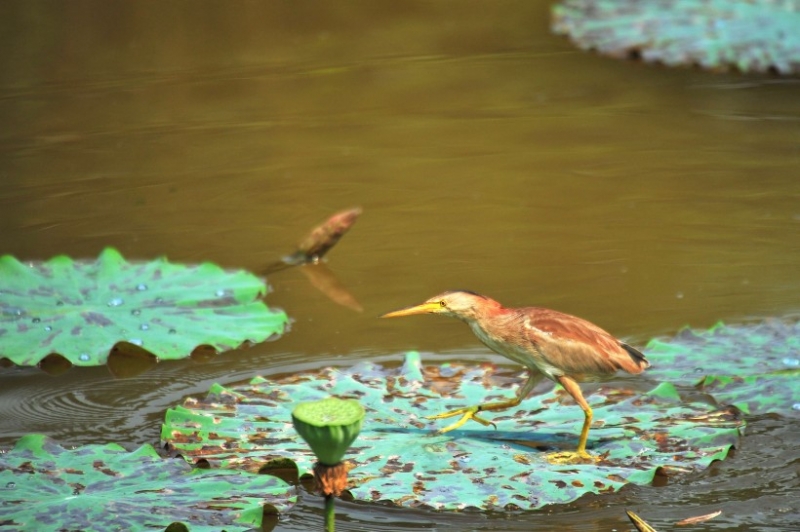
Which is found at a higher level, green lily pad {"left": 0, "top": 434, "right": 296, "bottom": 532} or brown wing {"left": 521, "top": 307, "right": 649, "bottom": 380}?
brown wing {"left": 521, "top": 307, "right": 649, "bottom": 380}

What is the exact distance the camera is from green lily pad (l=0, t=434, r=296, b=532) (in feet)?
10.1

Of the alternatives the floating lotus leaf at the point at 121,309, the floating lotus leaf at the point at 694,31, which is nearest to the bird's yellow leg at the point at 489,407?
the floating lotus leaf at the point at 121,309

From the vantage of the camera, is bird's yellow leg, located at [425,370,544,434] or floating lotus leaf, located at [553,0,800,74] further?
floating lotus leaf, located at [553,0,800,74]

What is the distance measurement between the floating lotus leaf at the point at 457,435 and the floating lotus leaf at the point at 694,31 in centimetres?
453

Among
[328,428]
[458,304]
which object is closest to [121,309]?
[458,304]

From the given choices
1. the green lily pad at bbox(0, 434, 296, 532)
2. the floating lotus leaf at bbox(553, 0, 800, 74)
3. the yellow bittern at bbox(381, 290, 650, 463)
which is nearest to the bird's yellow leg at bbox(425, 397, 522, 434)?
the yellow bittern at bbox(381, 290, 650, 463)

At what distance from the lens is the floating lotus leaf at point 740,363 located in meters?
3.95

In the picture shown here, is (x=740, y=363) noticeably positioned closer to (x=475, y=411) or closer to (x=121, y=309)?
(x=475, y=411)

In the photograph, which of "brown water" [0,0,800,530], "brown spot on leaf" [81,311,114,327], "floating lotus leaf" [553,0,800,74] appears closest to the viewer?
"brown water" [0,0,800,530]

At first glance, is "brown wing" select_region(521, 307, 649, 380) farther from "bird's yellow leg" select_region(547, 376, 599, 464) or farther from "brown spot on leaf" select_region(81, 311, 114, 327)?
"brown spot on leaf" select_region(81, 311, 114, 327)

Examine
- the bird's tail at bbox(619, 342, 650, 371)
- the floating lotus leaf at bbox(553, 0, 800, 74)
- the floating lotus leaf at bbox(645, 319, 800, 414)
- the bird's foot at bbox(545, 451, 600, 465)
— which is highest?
the floating lotus leaf at bbox(553, 0, 800, 74)

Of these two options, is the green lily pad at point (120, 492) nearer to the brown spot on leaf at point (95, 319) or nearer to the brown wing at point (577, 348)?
the brown wing at point (577, 348)

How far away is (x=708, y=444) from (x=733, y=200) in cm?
273

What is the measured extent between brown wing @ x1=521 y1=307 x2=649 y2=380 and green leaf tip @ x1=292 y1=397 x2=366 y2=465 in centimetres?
157
